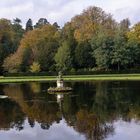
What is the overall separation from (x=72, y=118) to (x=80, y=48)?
6603 centimetres

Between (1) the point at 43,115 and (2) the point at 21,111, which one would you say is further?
(2) the point at 21,111

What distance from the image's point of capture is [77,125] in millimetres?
24094

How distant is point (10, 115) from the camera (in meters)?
29.9

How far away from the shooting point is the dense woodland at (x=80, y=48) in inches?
3501

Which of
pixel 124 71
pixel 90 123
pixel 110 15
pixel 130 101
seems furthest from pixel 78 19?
pixel 90 123

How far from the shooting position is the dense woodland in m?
88.9

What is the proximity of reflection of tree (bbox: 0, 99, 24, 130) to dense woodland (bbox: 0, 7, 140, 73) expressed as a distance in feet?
172

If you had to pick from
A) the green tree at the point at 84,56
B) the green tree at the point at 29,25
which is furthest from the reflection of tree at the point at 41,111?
the green tree at the point at 29,25

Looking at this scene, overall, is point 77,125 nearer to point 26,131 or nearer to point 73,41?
point 26,131

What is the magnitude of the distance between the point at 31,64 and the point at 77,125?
7597cm

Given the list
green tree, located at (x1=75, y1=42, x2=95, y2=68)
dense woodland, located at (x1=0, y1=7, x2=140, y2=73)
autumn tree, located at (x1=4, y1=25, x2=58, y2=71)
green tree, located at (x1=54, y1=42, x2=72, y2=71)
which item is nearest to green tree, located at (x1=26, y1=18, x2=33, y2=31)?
dense woodland, located at (x1=0, y1=7, x2=140, y2=73)

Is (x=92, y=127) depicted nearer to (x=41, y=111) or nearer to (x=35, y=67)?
(x=41, y=111)

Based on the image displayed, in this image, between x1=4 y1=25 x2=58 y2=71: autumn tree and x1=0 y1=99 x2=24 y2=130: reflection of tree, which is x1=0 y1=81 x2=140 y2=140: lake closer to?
x1=0 y1=99 x2=24 y2=130: reflection of tree

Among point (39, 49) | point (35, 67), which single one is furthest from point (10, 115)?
point (39, 49)
